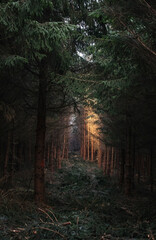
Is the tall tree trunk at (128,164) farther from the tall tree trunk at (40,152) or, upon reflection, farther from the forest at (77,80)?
the tall tree trunk at (40,152)

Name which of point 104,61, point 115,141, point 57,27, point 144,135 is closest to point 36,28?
point 57,27

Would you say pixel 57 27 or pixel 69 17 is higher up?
pixel 69 17

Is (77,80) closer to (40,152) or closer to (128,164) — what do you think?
(40,152)

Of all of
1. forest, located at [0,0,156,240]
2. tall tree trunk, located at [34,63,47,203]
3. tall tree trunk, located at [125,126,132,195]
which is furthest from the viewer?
tall tree trunk, located at [125,126,132,195]

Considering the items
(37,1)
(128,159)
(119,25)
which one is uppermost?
(37,1)

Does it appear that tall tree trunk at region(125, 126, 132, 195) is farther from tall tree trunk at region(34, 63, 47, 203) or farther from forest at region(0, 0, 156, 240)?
tall tree trunk at region(34, 63, 47, 203)

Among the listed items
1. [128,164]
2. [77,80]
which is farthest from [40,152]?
[128,164]

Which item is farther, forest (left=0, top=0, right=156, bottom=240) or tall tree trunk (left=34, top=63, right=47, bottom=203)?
tall tree trunk (left=34, top=63, right=47, bottom=203)

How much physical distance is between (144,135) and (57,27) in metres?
8.62

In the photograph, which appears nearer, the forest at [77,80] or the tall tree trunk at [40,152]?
the forest at [77,80]

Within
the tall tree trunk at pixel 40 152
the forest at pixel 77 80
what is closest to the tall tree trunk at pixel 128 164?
the forest at pixel 77 80

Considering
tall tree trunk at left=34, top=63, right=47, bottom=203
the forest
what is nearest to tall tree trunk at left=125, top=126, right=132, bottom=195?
the forest

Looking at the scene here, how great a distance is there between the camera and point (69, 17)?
357 inches

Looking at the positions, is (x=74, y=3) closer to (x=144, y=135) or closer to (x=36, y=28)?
(x=36, y=28)
